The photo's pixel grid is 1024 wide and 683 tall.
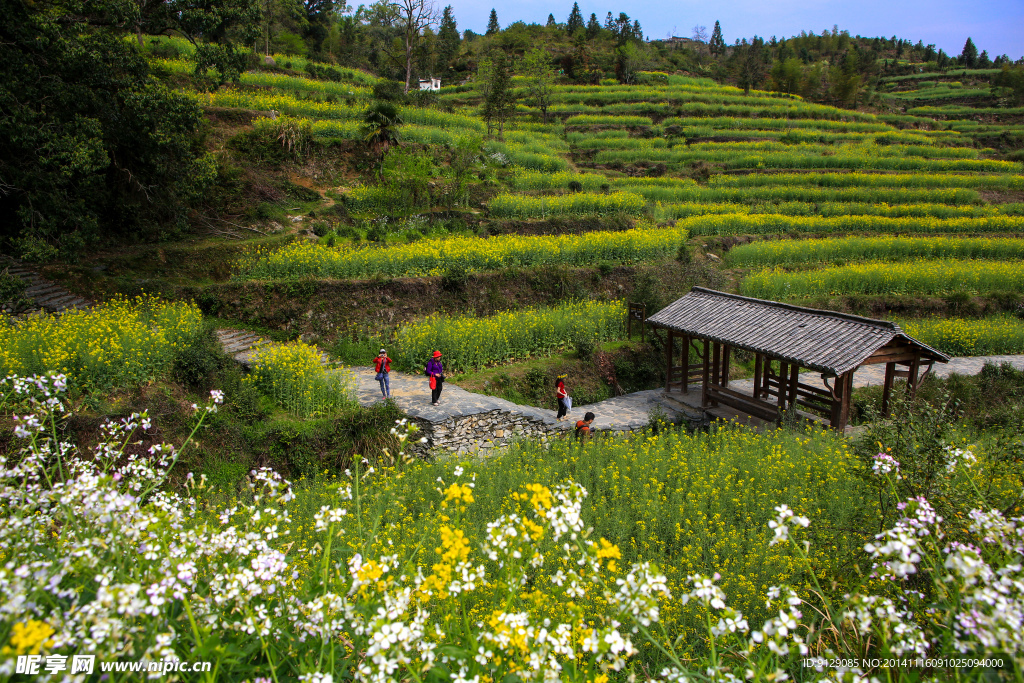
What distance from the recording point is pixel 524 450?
32.6 ft

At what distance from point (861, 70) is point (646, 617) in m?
91.1

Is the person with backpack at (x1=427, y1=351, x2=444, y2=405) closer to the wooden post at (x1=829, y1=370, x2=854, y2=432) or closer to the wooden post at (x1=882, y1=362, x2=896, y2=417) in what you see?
the wooden post at (x1=829, y1=370, x2=854, y2=432)

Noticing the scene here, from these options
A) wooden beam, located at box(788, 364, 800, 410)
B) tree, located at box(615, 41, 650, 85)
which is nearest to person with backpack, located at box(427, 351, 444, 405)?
wooden beam, located at box(788, 364, 800, 410)

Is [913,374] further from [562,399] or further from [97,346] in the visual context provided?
[97,346]

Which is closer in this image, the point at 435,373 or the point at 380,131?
the point at 435,373

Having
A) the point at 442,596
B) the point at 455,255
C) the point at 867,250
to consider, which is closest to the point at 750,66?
the point at 867,250

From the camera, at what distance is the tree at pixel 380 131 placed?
24.0m

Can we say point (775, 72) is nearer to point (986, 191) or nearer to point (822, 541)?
point (986, 191)

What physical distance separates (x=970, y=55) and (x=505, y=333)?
102370 mm

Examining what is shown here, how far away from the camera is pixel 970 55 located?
81.4m

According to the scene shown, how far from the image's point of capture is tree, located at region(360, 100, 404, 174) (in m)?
24.0

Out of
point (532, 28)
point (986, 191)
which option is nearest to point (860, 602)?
point (986, 191)

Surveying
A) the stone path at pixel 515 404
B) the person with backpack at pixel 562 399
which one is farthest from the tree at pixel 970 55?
the person with backpack at pixel 562 399

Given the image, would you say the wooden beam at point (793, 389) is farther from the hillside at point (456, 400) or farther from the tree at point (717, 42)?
the tree at point (717, 42)
